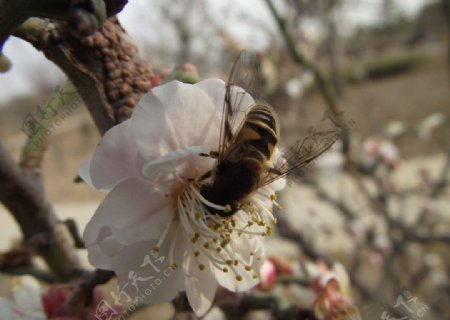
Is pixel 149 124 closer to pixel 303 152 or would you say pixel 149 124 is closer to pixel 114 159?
pixel 114 159

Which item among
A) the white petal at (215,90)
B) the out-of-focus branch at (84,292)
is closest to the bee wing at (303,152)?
the white petal at (215,90)

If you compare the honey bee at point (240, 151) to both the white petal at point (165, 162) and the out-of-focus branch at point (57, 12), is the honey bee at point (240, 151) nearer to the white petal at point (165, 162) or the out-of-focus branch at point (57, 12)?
the white petal at point (165, 162)

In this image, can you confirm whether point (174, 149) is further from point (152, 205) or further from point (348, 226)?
point (348, 226)

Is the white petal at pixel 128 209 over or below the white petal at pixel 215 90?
below

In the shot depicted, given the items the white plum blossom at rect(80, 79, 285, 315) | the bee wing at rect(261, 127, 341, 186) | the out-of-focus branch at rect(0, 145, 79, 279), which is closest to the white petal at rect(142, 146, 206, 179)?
the white plum blossom at rect(80, 79, 285, 315)

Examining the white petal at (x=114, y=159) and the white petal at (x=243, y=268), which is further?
the white petal at (x=243, y=268)

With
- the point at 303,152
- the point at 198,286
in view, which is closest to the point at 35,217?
the point at 198,286
